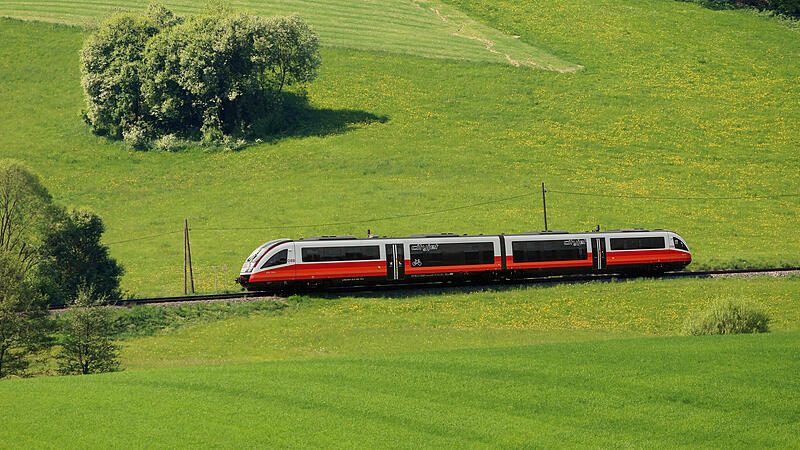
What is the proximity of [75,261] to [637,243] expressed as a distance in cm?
3251

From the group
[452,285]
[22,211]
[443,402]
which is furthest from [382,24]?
[443,402]

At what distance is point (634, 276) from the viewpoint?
5294 cm

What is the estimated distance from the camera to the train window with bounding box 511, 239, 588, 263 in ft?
166

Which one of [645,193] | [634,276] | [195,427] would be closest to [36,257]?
[195,427]

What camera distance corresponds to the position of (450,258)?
1943 inches

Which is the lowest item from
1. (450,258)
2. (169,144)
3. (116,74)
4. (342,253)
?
(450,258)

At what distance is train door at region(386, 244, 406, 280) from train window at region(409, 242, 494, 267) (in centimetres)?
64

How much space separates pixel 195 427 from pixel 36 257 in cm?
2894

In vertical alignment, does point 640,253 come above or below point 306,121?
below

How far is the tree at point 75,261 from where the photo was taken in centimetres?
4678

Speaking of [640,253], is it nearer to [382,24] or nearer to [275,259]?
[275,259]

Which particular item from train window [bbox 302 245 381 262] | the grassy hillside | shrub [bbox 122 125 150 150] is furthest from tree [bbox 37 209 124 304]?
shrub [bbox 122 125 150 150]

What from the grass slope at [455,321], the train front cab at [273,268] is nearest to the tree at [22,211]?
the grass slope at [455,321]

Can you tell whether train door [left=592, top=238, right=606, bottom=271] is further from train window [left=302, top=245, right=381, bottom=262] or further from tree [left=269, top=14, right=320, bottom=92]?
tree [left=269, top=14, right=320, bottom=92]
